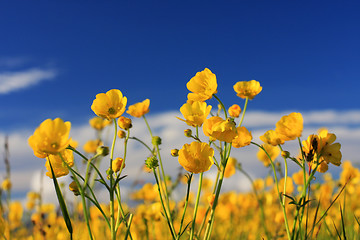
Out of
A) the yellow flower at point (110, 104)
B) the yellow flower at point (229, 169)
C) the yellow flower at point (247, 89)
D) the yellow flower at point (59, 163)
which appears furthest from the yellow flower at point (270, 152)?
the yellow flower at point (59, 163)

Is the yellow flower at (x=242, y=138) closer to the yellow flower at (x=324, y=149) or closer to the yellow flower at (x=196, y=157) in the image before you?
the yellow flower at (x=196, y=157)

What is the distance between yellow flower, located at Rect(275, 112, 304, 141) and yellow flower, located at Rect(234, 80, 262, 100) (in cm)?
Result: 23

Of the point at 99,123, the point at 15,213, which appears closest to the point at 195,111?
the point at 99,123

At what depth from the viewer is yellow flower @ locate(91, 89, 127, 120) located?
51.0 inches

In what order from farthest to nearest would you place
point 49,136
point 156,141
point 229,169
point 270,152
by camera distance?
1. point 229,169
2. point 270,152
3. point 156,141
4. point 49,136

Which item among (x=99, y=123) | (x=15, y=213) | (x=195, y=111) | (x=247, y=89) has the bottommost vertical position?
(x=15, y=213)

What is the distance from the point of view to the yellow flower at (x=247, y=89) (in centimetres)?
157

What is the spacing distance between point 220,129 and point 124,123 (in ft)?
1.36

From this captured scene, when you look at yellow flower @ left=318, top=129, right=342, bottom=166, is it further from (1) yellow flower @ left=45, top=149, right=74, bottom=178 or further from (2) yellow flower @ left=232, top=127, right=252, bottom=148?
(1) yellow flower @ left=45, top=149, right=74, bottom=178

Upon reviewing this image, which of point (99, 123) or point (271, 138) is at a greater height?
point (99, 123)

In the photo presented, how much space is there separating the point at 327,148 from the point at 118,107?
84 cm

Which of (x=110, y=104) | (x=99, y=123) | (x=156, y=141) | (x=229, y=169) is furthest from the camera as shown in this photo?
(x=99, y=123)

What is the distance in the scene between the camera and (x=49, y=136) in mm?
1043

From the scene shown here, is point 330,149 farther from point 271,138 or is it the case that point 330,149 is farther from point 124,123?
point 124,123
